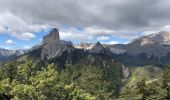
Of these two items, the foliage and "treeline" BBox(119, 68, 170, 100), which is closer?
the foliage

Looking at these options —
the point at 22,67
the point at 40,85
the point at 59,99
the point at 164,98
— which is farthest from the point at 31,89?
the point at 164,98

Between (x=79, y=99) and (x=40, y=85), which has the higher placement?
(x=40, y=85)

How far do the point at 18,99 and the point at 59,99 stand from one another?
2304cm

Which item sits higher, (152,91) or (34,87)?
(34,87)

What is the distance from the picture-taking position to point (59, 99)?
125 m

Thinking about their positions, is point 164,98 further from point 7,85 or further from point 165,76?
point 7,85

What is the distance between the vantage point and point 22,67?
447 feet

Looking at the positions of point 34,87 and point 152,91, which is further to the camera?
point 152,91

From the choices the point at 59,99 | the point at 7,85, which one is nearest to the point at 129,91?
the point at 59,99

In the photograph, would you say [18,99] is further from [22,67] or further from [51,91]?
[22,67]

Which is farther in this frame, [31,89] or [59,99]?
[59,99]

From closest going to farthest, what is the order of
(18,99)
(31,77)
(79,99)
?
(18,99) → (31,77) → (79,99)

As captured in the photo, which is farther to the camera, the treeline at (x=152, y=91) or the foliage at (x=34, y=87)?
the treeline at (x=152, y=91)

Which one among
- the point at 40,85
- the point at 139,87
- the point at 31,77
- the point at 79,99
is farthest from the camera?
the point at 79,99
